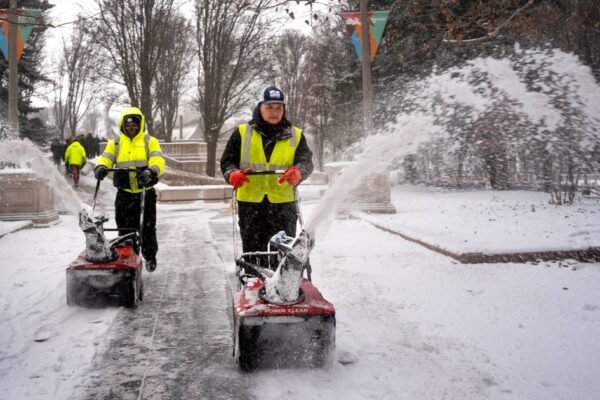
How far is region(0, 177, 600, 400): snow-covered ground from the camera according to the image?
392 cm

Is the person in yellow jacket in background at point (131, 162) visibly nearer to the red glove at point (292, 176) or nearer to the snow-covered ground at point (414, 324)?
the snow-covered ground at point (414, 324)

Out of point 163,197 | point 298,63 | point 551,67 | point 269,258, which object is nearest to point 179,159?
point 298,63

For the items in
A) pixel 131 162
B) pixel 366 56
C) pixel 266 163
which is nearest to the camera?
pixel 266 163

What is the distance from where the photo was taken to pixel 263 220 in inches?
199

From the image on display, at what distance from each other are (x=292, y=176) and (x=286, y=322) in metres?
1.21

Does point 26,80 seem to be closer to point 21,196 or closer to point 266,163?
point 21,196

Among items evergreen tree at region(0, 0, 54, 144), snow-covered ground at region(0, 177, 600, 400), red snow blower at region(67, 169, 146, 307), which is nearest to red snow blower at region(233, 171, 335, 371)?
snow-covered ground at region(0, 177, 600, 400)

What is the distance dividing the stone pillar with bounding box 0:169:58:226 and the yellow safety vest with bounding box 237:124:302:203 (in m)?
8.74

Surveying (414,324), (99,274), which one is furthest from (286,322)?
(99,274)

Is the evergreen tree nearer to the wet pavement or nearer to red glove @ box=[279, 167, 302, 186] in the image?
the wet pavement

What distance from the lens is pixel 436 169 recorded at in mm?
24438

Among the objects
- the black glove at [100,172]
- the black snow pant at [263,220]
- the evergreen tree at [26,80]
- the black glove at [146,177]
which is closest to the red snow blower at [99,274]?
the black glove at [100,172]

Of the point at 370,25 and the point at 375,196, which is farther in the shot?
the point at 370,25

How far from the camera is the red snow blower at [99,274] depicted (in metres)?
5.54
